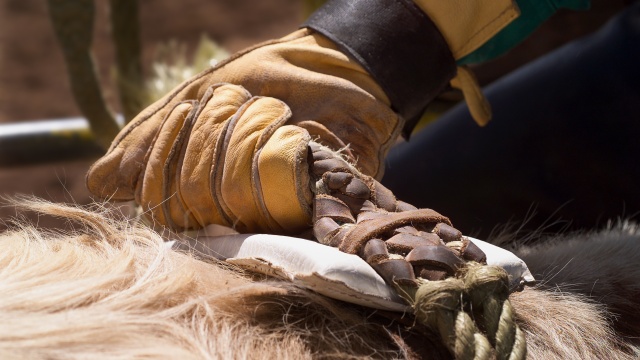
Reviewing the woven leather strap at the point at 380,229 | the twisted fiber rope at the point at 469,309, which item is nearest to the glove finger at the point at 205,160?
the woven leather strap at the point at 380,229

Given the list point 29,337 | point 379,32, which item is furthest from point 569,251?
point 29,337

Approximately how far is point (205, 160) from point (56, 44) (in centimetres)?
434

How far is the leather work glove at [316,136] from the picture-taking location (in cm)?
65

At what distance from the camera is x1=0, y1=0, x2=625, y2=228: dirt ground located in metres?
4.04

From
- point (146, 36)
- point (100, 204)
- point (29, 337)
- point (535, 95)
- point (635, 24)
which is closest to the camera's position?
point (29, 337)

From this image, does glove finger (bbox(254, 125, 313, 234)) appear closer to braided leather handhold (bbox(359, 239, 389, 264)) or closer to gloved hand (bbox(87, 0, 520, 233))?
gloved hand (bbox(87, 0, 520, 233))

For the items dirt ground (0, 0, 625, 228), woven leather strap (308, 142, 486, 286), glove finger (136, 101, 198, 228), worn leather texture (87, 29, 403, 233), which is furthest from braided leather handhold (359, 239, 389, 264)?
dirt ground (0, 0, 625, 228)

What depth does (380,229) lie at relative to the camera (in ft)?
2.05

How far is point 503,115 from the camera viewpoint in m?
1.31

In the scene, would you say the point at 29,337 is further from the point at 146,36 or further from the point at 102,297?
the point at 146,36

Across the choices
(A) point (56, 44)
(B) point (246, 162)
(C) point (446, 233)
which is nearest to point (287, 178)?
(B) point (246, 162)

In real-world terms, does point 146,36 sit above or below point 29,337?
below

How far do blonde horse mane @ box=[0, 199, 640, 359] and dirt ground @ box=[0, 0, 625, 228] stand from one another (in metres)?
3.02

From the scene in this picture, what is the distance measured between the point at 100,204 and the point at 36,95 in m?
3.84
